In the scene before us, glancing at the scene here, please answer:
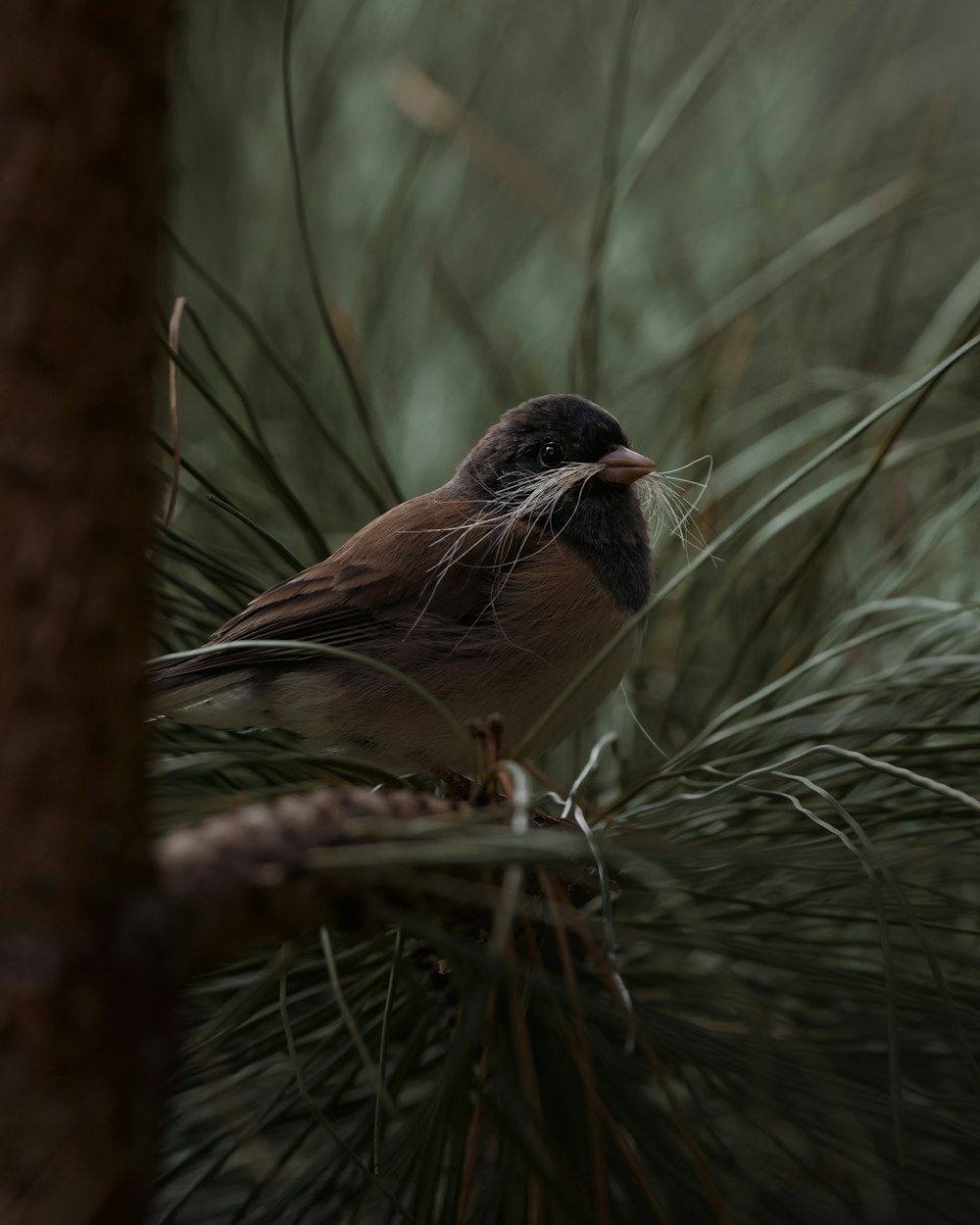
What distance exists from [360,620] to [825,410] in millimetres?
541

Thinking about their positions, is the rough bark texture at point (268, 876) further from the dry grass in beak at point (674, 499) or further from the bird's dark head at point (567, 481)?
the bird's dark head at point (567, 481)

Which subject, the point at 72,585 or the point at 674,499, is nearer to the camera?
the point at 72,585

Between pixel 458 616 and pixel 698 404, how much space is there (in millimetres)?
347

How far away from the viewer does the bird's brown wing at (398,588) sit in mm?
1283

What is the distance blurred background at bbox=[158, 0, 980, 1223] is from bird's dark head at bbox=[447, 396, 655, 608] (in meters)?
0.07

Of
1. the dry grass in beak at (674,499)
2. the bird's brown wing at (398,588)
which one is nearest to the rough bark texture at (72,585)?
the dry grass in beak at (674,499)

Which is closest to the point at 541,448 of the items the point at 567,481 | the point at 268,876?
the point at 567,481

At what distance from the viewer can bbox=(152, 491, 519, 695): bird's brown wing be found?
1283 mm

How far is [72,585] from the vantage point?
0.44m

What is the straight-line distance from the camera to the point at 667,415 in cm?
142

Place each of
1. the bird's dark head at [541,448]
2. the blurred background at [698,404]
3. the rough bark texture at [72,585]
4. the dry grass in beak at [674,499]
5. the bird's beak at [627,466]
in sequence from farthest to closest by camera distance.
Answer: the bird's dark head at [541,448] → the bird's beak at [627,466] → the dry grass in beak at [674,499] → the blurred background at [698,404] → the rough bark texture at [72,585]

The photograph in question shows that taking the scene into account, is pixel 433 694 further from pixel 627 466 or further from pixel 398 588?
pixel 627 466

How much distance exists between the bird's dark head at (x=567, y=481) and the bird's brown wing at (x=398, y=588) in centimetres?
4

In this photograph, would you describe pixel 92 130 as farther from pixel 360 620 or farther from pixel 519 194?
pixel 519 194
